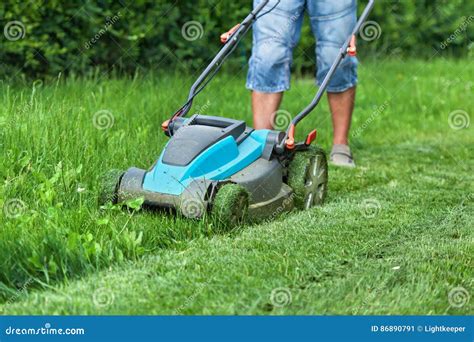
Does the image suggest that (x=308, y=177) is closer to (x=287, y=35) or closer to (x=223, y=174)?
(x=223, y=174)

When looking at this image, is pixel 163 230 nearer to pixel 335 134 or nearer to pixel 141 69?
pixel 335 134

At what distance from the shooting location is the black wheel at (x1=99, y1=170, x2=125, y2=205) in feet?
12.6

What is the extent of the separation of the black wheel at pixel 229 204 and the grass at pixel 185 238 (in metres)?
0.06

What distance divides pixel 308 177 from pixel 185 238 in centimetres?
84

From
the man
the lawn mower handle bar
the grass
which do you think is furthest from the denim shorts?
the grass

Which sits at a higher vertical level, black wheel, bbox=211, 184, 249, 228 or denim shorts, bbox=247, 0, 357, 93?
denim shorts, bbox=247, 0, 357, 93

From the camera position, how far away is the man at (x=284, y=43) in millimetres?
4770

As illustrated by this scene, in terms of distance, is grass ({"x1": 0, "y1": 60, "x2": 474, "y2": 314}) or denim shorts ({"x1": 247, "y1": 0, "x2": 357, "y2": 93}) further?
denim shorts ({"x1": 247, "y1": 0, "x2": 357, "y2": 93})

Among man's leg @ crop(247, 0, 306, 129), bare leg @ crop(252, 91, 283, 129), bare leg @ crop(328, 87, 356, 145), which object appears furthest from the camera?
bare leg @ crop(328, 87, 356, 145)

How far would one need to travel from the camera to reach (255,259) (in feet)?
11.1

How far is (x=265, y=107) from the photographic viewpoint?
4938 millimetres

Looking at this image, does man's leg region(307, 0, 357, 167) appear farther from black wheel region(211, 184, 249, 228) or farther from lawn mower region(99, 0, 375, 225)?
black wheel region(211, 184, 249, 228)

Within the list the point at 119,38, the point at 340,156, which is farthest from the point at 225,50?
the point at 119,38

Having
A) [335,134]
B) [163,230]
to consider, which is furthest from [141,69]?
[163,230]
